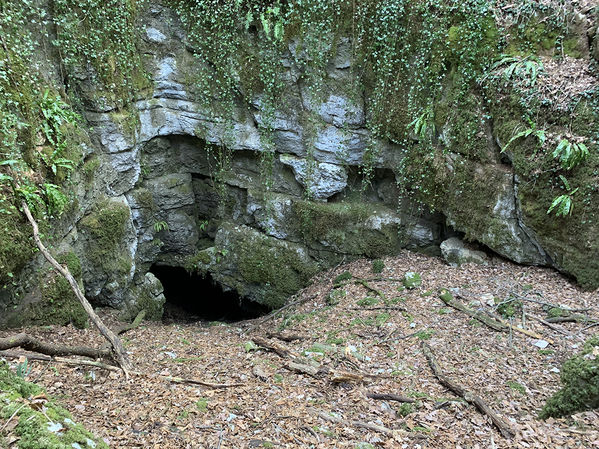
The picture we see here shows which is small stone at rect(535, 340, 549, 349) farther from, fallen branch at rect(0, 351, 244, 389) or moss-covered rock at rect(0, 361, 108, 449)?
moss-covered rock at rect(0, 361, 108, 449)

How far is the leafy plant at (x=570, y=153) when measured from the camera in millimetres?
6246

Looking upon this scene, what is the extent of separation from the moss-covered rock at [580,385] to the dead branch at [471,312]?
197cm

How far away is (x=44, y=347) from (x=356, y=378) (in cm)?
368

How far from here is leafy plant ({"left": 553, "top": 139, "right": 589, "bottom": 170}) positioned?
625cm

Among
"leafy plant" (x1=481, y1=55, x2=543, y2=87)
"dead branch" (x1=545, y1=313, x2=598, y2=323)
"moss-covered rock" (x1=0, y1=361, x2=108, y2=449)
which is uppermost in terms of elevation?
"leafy plant" (x1=481, y1=55, x2=543, y2=87)

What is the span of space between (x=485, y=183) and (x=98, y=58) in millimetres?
8436

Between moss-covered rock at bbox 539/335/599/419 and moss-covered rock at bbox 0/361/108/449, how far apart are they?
3.97 meters

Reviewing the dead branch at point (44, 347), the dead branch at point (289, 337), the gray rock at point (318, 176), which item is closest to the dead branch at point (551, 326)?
the dead branch at point (289, 337)

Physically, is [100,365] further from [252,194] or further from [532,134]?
[532,134]

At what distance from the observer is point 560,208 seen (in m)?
6.55

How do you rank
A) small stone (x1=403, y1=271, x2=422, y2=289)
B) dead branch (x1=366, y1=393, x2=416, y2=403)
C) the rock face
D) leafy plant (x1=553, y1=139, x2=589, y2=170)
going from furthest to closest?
the rock face → small stone (x1=403, y1=271, x2=422, y2=289) → leafy plant (x1=553, y1=139, x2=589, y2=170) → dead branch (x1=366, y1=393, x2=416, y2=403)

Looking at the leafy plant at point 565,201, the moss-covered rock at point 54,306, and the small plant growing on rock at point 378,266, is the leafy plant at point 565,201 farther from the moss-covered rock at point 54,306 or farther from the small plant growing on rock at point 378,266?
the moss-covered rock at point 54,306

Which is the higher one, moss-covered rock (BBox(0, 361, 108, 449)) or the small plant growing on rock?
moss-covered rock (BBox(0, 361, 108, 449))

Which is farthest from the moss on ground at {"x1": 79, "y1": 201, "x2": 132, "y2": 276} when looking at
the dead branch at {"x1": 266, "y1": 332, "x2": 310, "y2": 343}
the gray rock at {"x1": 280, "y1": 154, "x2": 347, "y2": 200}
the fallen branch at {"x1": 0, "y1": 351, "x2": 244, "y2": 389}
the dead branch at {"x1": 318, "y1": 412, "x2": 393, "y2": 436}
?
the dead branch at {"x1": 318, "y1": 412, "x2": 393, "y2": 436}
